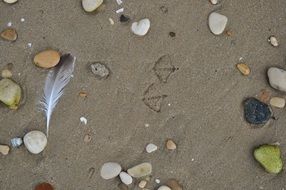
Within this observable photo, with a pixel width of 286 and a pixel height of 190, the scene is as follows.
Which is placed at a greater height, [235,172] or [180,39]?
[180,39]

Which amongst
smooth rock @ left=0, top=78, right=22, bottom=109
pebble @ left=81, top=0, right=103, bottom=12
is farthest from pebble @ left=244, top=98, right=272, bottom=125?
smooth rock @ left=0, top=78, right=22, bottom=109

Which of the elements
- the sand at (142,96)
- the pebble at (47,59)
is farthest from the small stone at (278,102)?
the pebble at (47,59)

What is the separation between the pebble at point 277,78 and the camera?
323cm

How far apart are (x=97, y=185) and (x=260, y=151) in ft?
3.06

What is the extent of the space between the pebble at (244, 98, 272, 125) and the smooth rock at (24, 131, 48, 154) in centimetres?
116

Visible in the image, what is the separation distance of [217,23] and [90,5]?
0.74 m

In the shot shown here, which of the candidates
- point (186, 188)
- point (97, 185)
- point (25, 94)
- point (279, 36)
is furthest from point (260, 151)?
point (25, 94)

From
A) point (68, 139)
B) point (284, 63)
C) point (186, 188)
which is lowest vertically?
point (186, 188)

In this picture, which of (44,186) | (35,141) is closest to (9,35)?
(35,141)

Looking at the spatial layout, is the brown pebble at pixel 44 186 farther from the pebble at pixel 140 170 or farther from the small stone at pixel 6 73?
the small stone at pixel 6 73

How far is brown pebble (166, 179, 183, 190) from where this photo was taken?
313cm

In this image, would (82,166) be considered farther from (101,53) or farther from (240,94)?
(240,94)

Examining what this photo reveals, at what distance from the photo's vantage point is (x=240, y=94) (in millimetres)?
3258

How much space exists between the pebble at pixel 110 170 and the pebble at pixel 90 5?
88 centimetres
